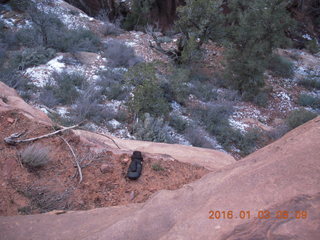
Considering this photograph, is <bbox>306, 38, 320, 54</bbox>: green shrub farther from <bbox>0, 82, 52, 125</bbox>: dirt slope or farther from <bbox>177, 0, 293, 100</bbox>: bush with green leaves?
<bbox>0, 82, 52, 125</bbox>: dirt slope

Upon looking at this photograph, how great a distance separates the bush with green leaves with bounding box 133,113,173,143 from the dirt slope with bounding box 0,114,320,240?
3.64 m

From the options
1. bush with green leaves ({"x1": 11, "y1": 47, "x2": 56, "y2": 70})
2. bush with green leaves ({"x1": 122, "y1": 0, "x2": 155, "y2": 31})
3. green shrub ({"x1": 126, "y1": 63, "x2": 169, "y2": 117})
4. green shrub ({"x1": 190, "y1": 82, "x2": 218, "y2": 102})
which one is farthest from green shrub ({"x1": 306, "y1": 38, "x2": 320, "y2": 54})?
bush with green leaves ({"x1": 11, "y1": 47, "x2": 56, "y2": 70})

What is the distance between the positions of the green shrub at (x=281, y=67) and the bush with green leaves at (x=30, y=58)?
8.85 metres

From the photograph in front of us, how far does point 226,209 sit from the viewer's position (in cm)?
168

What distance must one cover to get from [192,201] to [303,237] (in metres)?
0.70

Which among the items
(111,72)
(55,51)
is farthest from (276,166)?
(55,51)

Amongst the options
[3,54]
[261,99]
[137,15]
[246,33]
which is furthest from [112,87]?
[137,15]

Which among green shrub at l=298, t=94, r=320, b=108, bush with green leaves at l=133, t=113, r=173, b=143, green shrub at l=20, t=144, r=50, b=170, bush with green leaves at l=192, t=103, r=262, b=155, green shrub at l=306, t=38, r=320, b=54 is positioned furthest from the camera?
green shrub at l=306, t=38, r=320, b=54

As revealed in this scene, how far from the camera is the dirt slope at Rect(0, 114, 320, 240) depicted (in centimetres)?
151

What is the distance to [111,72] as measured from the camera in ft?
27.8

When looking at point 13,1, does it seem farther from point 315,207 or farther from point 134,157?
point 315,207

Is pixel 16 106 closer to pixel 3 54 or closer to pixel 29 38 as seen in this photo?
pixel 3 54

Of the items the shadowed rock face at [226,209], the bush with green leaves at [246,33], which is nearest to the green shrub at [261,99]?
the bush with green leaves at [246,33]

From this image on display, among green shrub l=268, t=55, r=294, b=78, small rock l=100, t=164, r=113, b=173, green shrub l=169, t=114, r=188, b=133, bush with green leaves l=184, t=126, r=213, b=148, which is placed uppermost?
green shrub l=268, t=55, r=294, b=78
